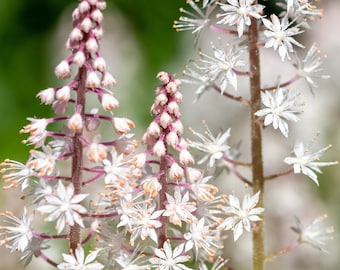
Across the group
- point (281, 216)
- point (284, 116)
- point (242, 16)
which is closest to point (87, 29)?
point (242, 16)

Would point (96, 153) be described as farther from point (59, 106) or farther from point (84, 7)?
point (84, 7)

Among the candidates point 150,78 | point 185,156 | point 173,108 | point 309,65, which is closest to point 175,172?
point 185,156

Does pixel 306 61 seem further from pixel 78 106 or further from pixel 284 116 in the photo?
pixel 78 106

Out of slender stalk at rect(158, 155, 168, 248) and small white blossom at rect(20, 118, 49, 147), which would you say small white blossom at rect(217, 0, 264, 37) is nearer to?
slender stalk at rect(158, 155, 168, 248)

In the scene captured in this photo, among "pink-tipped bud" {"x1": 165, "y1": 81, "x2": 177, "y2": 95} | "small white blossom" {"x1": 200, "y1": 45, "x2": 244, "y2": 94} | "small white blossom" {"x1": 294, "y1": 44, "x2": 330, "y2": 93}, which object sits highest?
"small white blossom" {"x1": 294, "y1": 44, "x2": 330, "y2": 93}

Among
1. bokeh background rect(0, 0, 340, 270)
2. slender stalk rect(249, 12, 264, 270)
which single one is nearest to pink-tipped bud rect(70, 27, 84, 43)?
slender stalk rect(249, 12, 264, 270)
